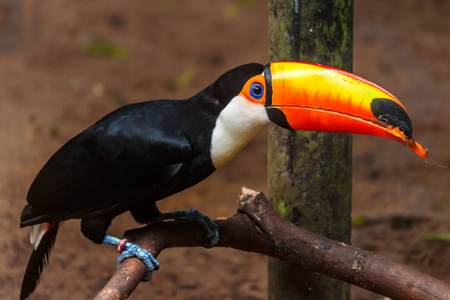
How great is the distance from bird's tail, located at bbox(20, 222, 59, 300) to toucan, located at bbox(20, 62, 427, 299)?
0.16 m

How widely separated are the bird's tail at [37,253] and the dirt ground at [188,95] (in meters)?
0.79

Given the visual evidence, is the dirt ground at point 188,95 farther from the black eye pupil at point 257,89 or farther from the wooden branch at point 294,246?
the black eye pupil at point 257,89

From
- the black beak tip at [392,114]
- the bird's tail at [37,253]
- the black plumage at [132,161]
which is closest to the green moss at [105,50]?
the bird's tail at [37,253]

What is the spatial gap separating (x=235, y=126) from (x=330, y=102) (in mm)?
396

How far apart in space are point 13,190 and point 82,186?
227 centimetres

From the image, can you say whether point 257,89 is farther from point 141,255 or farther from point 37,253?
point 37,253

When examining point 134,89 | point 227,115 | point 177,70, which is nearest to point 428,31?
point 177,70

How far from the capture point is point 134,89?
20.3ft

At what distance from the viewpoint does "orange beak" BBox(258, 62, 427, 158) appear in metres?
2.31

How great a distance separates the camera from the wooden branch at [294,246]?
2559mm

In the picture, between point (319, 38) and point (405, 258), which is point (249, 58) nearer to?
point (405, 258)

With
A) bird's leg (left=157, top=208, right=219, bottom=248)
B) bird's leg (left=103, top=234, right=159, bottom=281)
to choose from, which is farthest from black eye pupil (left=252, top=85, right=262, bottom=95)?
bird's leg (left=103, top=234, right=159, bottom=281)

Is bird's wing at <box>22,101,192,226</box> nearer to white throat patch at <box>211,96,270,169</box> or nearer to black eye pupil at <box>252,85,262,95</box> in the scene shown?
white throat patch at <box>211,96,270,169</box>

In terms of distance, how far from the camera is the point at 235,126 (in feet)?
8.33
